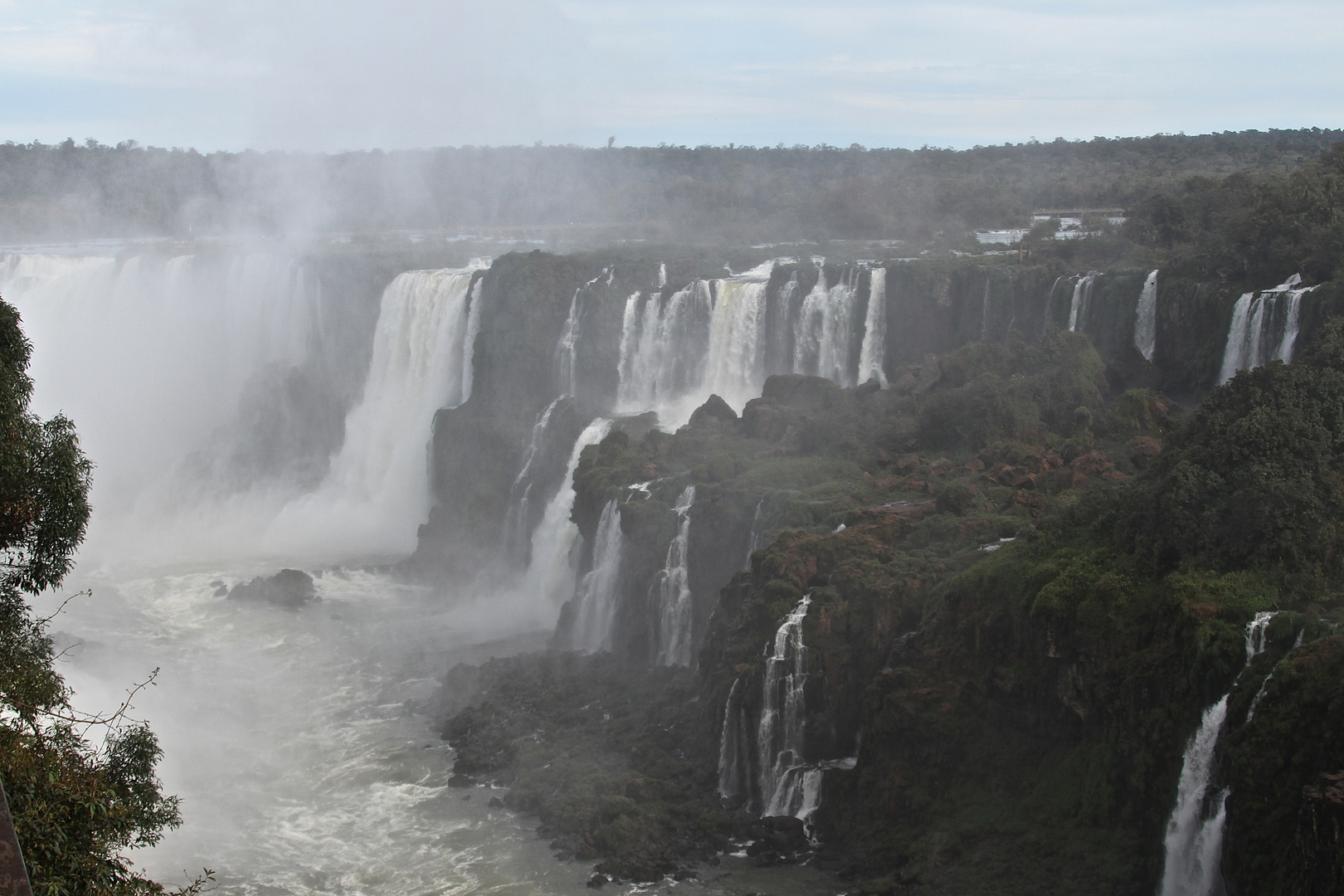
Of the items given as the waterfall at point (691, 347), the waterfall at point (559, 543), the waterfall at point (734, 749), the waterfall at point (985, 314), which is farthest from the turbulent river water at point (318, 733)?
the waterfall at point (985, 314)

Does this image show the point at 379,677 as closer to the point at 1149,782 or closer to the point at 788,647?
the point at 788,647

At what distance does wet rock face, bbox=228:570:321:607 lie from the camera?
118ft

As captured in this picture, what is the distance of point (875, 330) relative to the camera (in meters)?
39.8

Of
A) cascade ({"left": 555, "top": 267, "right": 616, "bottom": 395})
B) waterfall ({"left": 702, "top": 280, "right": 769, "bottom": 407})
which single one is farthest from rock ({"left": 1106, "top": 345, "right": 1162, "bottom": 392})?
cascade ({"left": 555, "top": 267, "right": 616, "bottom": 395})

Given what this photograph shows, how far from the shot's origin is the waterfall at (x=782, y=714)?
22422mm

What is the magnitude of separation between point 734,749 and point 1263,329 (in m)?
15.7

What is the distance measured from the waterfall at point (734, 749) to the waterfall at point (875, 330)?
18.3 metres

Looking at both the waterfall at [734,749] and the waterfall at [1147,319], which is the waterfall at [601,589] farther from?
the waterfall at [1147,319]

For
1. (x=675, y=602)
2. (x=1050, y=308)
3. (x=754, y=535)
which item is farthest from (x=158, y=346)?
A: (x=1050, y=308)

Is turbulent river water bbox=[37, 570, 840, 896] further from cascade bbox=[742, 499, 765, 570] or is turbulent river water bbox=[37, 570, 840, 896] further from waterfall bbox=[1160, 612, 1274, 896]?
cascade bbox=[742, 499, 765, 570]

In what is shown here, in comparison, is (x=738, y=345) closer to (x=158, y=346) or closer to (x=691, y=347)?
(x=691, y=347)

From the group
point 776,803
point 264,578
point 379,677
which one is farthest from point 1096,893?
point 264,578

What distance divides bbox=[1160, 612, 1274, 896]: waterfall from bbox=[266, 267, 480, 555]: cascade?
97.1 ft

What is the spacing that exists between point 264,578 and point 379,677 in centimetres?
860
